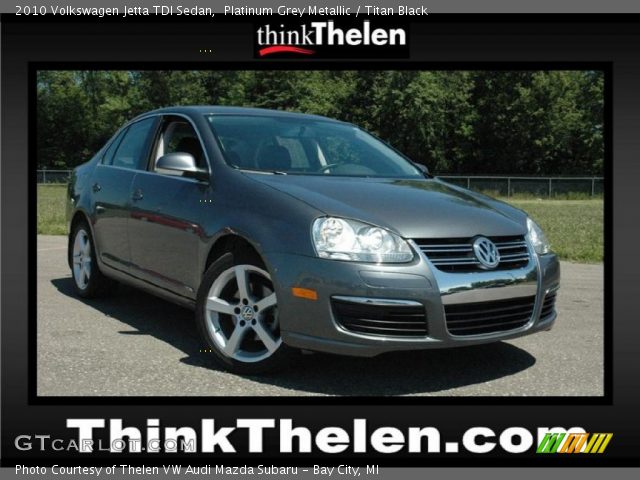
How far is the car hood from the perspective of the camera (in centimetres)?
416

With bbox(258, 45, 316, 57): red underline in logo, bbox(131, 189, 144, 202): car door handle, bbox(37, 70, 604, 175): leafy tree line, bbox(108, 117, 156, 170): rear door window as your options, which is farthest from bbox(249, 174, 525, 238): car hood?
bbox(37, 70, 604, 175): leafy tree line

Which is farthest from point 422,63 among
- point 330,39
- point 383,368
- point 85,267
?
point 85,267

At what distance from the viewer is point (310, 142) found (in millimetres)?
5543

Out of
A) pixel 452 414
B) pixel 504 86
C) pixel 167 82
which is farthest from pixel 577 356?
pixel 504 86

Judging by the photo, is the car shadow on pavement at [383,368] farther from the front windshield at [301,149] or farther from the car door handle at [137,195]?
the front windshield at [301,149]

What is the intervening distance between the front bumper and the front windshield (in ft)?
3.62

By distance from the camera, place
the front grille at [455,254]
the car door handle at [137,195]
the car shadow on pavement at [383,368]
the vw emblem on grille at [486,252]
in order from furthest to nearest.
Result: the car door handle at [137,195] < the car shadow on pavement at [383,368] < the vw emblem on grille at [486,252] < the front grille at [455,254]

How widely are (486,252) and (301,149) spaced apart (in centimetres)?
174

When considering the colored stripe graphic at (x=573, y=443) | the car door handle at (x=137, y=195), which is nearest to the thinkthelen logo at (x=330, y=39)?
the colored stripe graphic at (x=573, y=443)

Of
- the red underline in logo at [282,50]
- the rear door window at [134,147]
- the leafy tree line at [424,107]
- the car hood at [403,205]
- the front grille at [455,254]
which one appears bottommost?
the front grille at [455,254]

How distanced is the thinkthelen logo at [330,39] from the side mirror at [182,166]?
1298 millimetres

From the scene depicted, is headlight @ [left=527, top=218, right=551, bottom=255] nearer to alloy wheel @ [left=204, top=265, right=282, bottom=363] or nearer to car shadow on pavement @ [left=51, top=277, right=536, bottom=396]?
car shadow on pavement @ [left=51, top=277, right=536, bottom=396]

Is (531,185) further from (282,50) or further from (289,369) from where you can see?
(282,50)

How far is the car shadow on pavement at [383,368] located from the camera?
4.34 m
